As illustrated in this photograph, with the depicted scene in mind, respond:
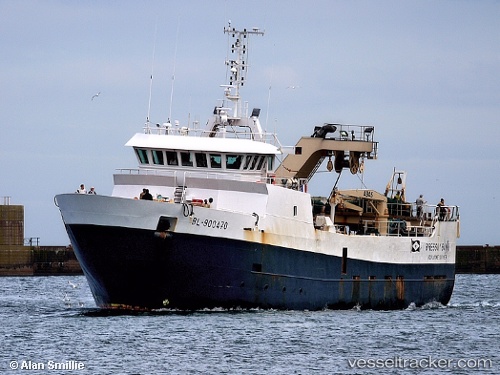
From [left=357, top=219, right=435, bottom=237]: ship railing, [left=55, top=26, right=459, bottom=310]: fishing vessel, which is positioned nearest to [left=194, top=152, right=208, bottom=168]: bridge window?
[left=55, top=26, right=459, bottom=310]: fishing vessel

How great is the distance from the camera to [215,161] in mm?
44844

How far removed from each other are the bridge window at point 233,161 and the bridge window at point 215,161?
276 millimetres

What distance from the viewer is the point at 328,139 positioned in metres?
52.5

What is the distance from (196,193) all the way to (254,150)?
2621 millimetres

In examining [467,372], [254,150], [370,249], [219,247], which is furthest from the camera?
[370,249]

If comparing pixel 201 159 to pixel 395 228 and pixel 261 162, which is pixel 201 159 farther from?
pixel 395 228

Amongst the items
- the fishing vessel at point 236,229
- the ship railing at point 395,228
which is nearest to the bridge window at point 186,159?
the fishing vessel at point 236,229

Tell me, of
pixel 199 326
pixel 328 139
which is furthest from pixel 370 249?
pixel 199 326

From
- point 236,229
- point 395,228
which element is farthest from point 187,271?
point 395,228

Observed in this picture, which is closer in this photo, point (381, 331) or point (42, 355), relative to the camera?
point (42, 355)

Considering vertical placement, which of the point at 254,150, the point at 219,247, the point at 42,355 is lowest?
the point at 42,355

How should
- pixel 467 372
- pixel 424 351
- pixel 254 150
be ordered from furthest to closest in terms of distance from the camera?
1. pixel 254 150
2. pixel 424 351
3. pixel 467 372

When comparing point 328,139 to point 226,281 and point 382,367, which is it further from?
point 382,367

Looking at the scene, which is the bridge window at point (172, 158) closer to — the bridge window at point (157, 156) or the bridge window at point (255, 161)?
the bridge window at point (157, 156)
